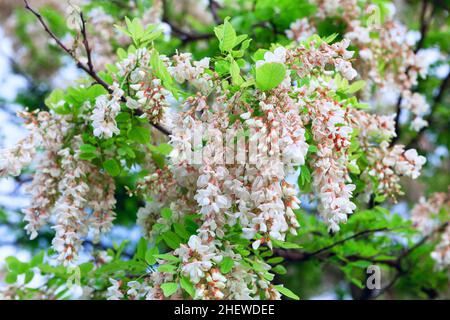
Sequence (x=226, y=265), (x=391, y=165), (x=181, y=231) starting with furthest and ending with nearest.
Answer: (x=391, y=165), (x=181, y=231), (x=226, y=265)

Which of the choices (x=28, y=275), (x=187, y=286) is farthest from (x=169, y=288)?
(x=28, y=275)

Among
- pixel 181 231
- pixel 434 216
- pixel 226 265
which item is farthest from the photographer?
pixel 434 216

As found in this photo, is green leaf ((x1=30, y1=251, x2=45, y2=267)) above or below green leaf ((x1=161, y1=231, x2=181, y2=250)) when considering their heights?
above

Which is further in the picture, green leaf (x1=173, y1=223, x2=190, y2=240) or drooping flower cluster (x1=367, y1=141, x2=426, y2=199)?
drooping flower cluster (x1=367, y1=141, x2=426, y2=199)

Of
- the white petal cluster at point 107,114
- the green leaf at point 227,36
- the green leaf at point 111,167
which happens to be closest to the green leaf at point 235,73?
the green leaf at point 227,36

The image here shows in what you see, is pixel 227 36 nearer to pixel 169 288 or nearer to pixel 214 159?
pixel 214 159

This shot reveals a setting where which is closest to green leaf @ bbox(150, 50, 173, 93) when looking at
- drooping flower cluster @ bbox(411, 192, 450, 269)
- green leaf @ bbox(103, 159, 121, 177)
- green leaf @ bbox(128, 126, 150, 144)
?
green leaf @ bbox(128, 126, 150, 144)

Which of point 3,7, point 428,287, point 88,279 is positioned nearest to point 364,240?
point 428,287

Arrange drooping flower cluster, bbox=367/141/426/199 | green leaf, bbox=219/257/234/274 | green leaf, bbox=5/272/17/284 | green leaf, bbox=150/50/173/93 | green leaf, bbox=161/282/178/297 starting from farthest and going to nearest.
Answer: green leaf, bbox=5/272/17/284, drooping flower cluster, bbox=367/141/426/199, green leaf, bbox=150/50/173/93, green leaf, bbox=219/257/234/274, green leaf, bbox=161/282/178/297

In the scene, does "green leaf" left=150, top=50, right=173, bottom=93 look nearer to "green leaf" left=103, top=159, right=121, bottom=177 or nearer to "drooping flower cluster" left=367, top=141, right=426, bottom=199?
"green leaf" left=103, top=159, right=121, bottom=177
